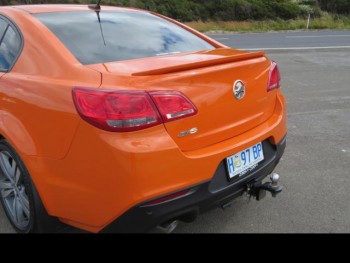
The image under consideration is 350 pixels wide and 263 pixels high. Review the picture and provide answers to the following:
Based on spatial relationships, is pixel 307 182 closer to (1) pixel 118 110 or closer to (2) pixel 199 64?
(2) pixel 199 64

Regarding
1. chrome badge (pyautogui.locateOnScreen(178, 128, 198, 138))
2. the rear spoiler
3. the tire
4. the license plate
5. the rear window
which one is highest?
the rear window

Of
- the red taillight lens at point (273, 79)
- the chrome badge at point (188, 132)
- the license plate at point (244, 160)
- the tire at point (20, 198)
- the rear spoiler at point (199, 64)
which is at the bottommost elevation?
the tire at point (20, 198)

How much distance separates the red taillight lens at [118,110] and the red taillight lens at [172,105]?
39 mm

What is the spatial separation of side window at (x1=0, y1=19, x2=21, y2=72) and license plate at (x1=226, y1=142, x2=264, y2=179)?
161 cm

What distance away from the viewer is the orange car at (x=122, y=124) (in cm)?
203

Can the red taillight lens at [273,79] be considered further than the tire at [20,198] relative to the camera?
Yes

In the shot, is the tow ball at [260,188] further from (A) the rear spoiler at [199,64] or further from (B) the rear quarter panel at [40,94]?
(B) the rear quarter panel at [40,94]

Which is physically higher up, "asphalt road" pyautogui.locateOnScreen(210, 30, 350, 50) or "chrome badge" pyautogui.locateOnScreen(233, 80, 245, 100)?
"chrome badge" pyautogui.locateOnScreen(233, 80, 245, 100)

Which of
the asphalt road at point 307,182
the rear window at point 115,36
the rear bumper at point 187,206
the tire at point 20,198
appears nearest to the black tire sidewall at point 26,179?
the tire at point 20,198

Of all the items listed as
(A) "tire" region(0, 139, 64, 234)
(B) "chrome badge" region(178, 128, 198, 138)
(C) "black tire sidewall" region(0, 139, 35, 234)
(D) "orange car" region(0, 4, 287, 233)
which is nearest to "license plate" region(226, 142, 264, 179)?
(D) "orange car" region(0, 4, 287, 233)

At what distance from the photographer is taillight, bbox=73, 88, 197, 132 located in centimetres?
200

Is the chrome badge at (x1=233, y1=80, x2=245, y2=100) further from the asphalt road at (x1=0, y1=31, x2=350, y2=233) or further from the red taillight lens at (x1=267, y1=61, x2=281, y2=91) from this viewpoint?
the asphalt road at (x1=0, y1=31, x2=350, y2=233)

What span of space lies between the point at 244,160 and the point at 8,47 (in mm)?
1830
